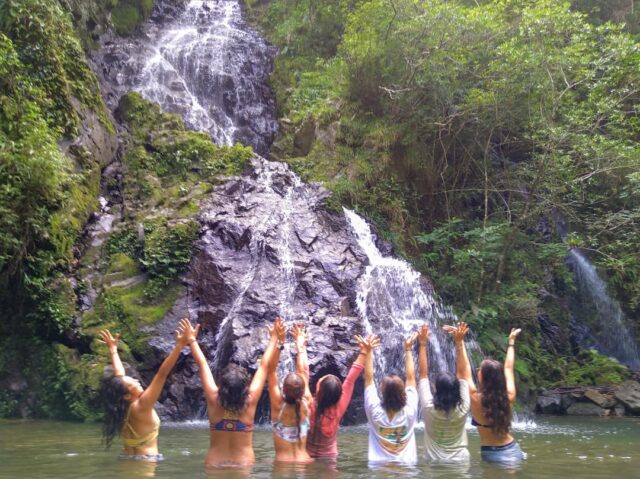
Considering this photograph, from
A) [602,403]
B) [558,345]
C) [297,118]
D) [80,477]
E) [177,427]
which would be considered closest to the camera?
[80,477]

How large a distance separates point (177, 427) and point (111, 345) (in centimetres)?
509

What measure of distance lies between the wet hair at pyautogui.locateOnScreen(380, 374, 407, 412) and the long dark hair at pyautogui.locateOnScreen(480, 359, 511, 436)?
2.44ft

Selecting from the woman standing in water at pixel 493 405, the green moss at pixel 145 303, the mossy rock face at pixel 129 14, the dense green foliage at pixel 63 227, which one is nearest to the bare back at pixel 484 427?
the woman standing in water at pixel 493 405

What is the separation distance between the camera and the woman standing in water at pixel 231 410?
507 centimetres

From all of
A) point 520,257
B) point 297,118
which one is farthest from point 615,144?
point 297,118

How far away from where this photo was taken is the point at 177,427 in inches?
400

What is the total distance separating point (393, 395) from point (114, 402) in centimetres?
233

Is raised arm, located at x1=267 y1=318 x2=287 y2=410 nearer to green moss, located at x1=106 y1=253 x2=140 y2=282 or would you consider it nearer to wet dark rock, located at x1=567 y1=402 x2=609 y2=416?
green moss, located at x1=106 y1=253 x2=140 y2=282

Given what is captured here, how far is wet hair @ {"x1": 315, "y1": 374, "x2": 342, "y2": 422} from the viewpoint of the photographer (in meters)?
5.44

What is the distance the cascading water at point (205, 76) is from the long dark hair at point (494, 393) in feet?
48.1

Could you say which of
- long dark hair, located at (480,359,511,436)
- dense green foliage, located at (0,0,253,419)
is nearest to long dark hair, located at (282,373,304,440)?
long dark hair, located at (480,359,511,436)

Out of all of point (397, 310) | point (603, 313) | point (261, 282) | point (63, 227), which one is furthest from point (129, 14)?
point (603, 313)

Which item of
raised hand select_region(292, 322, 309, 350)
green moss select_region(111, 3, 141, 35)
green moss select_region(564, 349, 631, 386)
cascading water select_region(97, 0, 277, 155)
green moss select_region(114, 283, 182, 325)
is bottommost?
raised hand select_region(292, 322, 309, 350)

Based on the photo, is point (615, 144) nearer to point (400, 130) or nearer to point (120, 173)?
point (400, 130)
